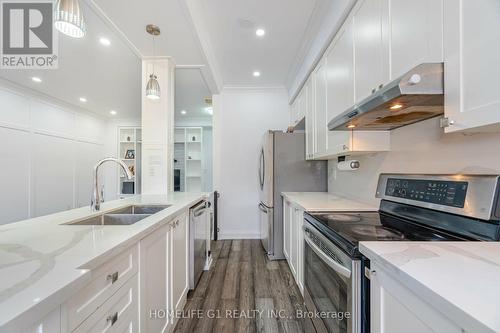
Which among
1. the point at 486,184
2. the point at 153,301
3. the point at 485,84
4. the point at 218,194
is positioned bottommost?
the point at 153,301

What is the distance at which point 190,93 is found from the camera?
13.7 feet

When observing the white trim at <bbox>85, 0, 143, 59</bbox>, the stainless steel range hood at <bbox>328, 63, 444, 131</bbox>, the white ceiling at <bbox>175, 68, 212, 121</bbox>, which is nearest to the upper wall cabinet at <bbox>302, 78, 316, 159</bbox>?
the stainless steel range hood at <bbox>328, 63, 444, 131</bbox>

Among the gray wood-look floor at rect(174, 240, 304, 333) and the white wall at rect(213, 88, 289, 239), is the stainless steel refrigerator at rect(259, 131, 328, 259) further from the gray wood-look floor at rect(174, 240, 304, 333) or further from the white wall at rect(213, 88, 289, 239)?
the white wall at rect(213, 88, 289, 239)

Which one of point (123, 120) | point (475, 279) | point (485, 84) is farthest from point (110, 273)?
point (123, 120)

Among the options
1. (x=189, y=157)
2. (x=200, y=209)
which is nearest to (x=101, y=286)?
(x=200, y=209)

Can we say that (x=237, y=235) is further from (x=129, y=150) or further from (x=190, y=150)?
(x=129, y=150)

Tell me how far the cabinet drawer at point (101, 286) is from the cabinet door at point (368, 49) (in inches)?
62.8

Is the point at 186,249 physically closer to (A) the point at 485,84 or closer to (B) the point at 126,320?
(B) the point at 126,320

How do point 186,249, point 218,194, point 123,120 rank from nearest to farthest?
1. point 186,249
2. point 218,194
3. point 123,120

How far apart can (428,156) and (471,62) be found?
671 millimetres

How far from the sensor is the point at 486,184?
886mm

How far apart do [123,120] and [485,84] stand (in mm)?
6910

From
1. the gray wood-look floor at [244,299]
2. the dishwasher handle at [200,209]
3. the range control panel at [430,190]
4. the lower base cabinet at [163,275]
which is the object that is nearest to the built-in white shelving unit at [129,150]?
the dishwasher handle at [200,209]

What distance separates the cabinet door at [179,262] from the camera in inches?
63.1
